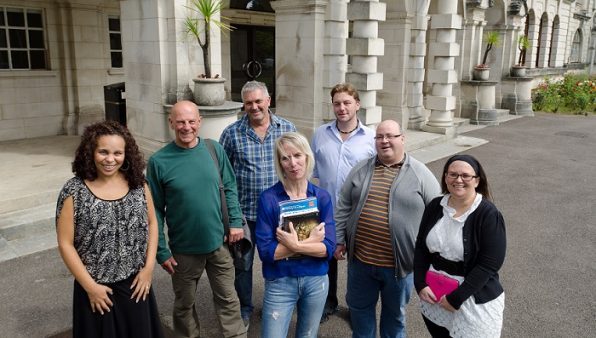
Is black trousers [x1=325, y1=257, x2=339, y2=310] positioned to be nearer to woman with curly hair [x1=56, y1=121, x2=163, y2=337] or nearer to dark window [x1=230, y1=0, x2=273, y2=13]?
woman with curly hair [x1=56, y1=121, x2=163, y2=337]

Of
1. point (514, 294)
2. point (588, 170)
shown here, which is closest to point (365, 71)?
point (588, 170)

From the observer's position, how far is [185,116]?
10.6 ft

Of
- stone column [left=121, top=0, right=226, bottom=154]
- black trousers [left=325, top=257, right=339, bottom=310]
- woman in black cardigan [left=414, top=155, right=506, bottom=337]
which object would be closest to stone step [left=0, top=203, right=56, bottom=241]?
stone column [left=121, top=0, right=226, bottom=154]

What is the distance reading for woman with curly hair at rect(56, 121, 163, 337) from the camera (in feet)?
8.95

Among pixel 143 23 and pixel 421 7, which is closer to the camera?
pixel 143 23

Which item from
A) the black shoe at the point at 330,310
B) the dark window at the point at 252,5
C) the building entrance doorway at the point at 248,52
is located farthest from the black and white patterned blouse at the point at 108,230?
the dark window at the point at 252,5

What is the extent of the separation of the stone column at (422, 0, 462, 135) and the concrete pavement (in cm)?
342

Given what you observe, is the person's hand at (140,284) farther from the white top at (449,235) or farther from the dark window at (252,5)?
the dark window at (252,5)

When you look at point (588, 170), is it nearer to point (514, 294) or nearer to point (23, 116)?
point (514, 294)

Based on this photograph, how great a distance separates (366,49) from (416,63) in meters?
3.81

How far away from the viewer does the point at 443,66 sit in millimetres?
12875

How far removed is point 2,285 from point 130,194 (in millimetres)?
2815

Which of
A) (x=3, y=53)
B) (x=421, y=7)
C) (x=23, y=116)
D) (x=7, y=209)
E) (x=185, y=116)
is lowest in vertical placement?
(x=7, y=209)

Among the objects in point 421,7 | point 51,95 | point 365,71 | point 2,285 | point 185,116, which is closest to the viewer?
point 185,116
